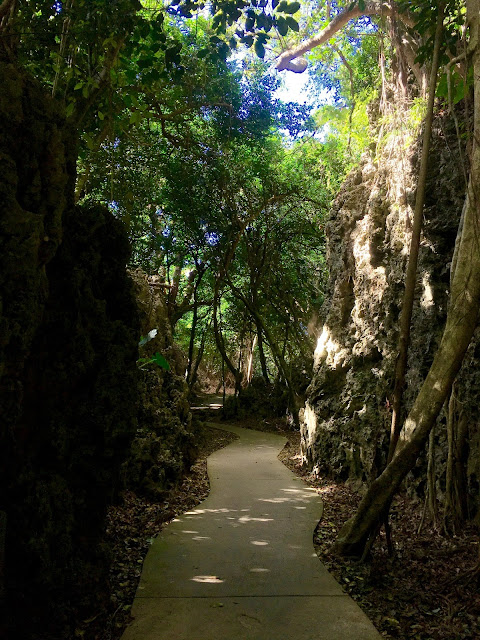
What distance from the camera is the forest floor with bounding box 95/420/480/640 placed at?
3.19m

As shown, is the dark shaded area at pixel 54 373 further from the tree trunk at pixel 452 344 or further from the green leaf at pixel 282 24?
the tree trunk at pixel 452 344

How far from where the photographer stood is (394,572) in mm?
4016

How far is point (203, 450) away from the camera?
10891mm

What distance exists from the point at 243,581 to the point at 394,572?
119cm

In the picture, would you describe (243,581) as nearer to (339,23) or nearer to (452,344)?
(452,344)

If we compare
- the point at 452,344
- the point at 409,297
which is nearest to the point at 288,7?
the point at 409,297

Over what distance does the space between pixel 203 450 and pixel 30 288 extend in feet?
29.2

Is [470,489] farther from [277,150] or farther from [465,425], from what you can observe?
[277,150]

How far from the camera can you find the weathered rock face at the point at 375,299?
19.6ft

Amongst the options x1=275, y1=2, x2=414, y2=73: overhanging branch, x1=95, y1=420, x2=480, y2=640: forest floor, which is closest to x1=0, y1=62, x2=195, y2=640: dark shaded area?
Result: x1=95, y1=420, x2=480, y2=640: forest floor

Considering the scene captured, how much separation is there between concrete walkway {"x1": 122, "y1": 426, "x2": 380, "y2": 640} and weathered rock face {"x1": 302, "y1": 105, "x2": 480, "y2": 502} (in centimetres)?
123

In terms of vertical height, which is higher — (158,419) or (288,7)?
(288,7)

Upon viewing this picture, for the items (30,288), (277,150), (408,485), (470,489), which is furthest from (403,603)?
(277,150)

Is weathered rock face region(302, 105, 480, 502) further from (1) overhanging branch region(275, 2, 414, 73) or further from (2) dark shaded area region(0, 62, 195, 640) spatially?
(2) dark shaded area region(0, 62, 195, 640)
